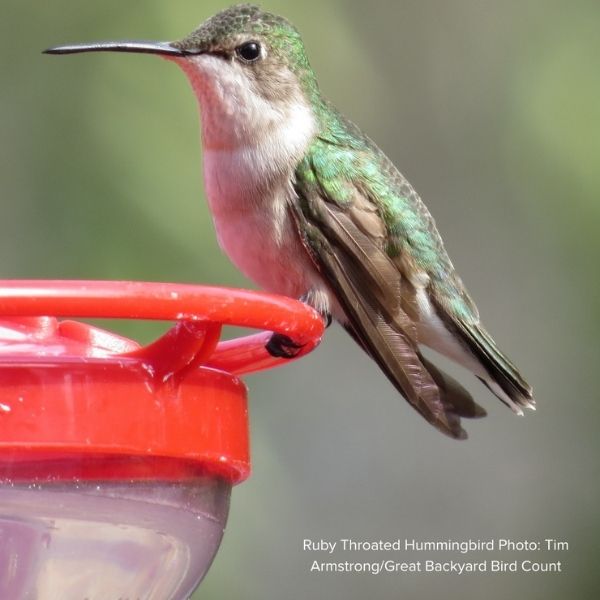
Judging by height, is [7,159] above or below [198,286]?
below

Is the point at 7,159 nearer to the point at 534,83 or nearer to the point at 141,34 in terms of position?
the point at 141,34

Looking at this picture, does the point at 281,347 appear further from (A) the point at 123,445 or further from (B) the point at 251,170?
(B) the point at 251,170

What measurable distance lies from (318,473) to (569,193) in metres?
1.96

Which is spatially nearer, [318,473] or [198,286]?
[198,286]

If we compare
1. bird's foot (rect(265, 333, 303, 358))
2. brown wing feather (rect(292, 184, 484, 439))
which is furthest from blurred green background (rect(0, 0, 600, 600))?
bird's foot (rect(265, 333, 303, 358))

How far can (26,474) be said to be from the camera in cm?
228

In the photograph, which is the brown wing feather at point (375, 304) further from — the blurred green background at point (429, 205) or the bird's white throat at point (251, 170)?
the blurred green background at point (429, 205)

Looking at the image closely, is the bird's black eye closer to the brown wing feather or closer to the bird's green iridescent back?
the bird's green iridescent back

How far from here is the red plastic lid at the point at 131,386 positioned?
6.95 ft

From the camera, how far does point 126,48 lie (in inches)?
131

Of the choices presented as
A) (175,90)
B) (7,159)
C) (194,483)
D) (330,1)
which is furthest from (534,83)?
(194,483)

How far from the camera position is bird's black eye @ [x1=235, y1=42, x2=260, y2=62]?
3.78 m

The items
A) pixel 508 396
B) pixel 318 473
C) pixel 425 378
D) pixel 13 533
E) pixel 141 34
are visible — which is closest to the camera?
pixel 13 533

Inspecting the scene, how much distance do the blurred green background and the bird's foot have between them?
6.34 feet
